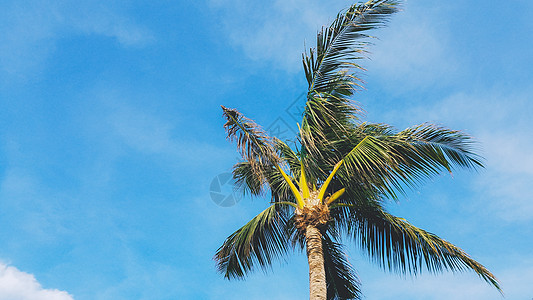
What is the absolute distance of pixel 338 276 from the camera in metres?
10.3

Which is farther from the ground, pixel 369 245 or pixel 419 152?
pixel 419 152

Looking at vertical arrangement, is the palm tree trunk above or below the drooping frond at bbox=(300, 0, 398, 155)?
below

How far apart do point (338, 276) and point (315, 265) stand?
2.87 m

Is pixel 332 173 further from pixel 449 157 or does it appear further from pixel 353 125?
pixel 449 157

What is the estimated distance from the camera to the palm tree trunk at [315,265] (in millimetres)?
7432

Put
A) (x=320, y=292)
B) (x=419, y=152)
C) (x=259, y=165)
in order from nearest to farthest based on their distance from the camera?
(x=320, y=292)
(x=419, y=152)
(x=259, y=165)

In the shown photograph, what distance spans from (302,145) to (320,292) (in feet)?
9.24

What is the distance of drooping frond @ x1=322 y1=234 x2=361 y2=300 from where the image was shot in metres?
10.2

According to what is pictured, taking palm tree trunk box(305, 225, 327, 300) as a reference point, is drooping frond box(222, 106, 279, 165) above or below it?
above

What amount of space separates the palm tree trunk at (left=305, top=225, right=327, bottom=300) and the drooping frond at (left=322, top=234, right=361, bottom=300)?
2309 mm

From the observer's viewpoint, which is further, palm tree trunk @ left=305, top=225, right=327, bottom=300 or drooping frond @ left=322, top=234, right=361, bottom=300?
drooping frond @ left=322, top=234, right=361, bottom=300

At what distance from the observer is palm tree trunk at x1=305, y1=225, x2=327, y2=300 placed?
7432mm

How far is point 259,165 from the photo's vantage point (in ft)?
30.0

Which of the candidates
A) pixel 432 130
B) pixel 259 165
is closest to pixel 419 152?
pixel 432 130
